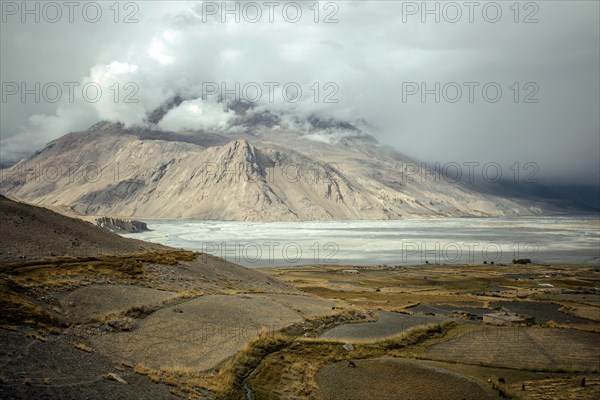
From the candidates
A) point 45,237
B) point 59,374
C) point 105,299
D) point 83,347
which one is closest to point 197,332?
point 105,299

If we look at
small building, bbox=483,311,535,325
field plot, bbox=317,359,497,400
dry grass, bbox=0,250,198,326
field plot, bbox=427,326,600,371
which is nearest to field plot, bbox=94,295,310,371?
dry grass, bbox=0,250,198,326

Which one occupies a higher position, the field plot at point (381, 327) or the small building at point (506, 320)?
the field plot at point (381, 327)

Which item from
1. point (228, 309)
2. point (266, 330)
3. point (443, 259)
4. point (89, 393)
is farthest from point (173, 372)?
point (443, 259)

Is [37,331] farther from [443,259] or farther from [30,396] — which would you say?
[443,259]

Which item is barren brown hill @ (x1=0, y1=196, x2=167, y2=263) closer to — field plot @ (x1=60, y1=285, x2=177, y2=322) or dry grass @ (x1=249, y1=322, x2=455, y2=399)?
field plot @ (x1=60, y1=285, x2=177, y2=322)

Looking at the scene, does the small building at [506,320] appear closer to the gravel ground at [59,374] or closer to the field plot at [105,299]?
the field plot at [105,299]

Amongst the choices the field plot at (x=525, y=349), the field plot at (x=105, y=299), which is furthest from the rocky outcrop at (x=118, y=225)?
the field plot at (x=525, y=349)
